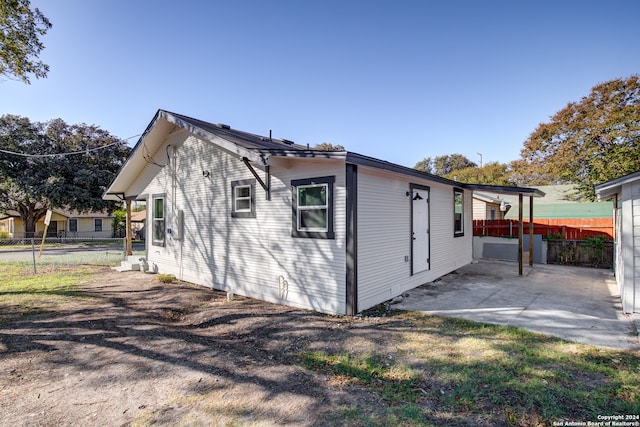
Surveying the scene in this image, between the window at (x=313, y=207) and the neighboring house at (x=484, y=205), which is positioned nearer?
the window at (x=313, y=207)

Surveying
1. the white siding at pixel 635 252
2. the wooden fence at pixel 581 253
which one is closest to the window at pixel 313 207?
the white siding at pixel 635 252

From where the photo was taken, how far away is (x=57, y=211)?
31.2 metres

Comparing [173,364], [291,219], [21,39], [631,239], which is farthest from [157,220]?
[631,239]

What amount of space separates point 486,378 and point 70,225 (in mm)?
41656

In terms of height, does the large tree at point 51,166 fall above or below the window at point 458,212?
above

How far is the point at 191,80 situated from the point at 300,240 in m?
8.50

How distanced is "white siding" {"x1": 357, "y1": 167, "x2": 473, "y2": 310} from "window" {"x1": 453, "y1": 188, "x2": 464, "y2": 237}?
1.04 m

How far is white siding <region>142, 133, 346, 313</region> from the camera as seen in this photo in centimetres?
574

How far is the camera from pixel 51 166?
2320 cm

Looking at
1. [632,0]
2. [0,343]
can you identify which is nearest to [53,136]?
[0,343]

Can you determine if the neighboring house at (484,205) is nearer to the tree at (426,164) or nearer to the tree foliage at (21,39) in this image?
the tree foliage at (21,39)

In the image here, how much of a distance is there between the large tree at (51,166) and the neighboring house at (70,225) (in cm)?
566

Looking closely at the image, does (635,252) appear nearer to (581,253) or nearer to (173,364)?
(581,253)

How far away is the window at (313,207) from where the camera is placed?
5.68m
